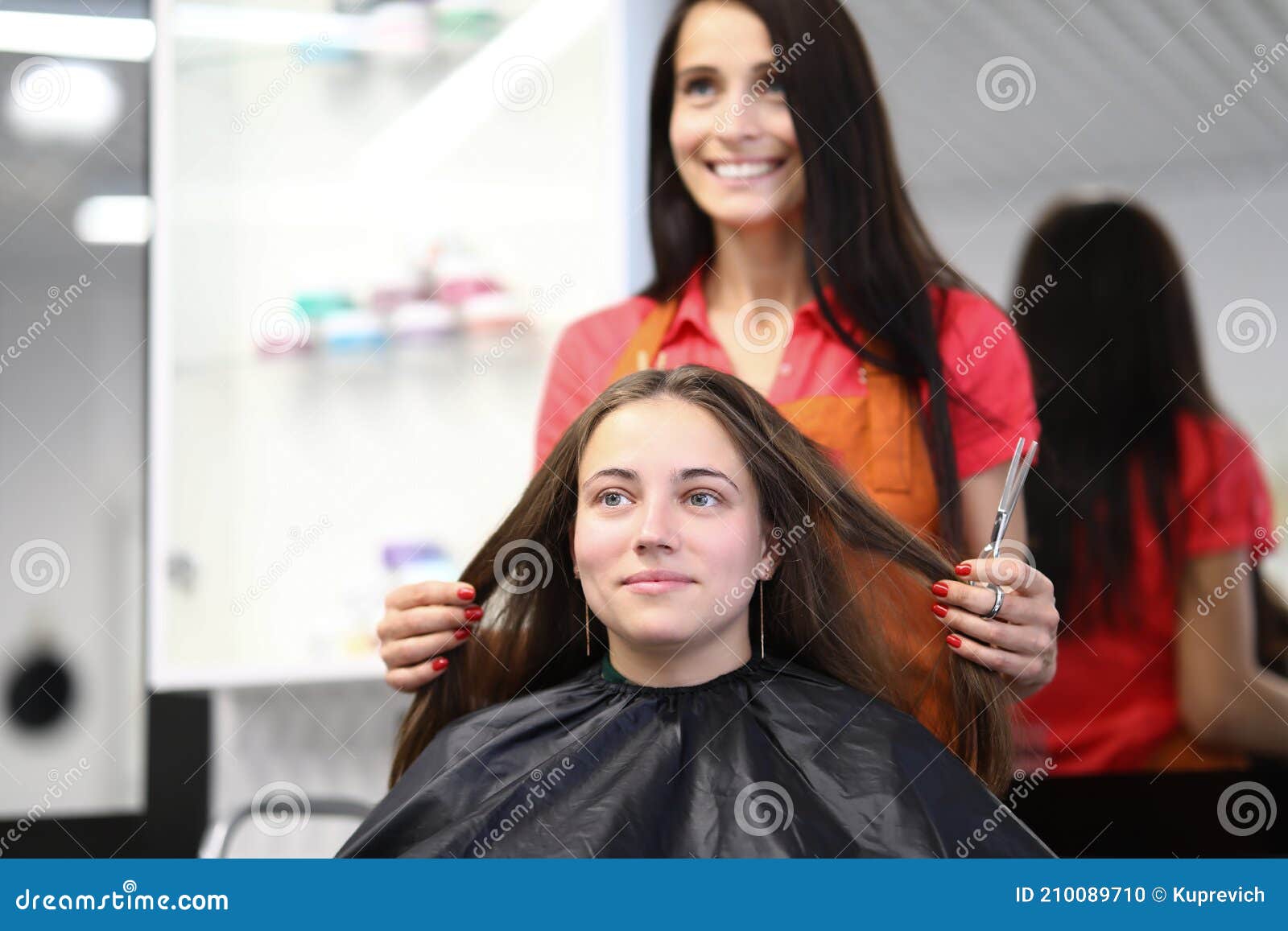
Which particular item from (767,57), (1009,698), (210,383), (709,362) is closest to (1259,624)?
(1009,698)

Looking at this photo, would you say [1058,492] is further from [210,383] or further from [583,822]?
[210,383]

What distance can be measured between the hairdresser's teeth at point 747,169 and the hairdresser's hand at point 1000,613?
2.63 feet

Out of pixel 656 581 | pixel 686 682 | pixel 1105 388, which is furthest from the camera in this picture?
pixel 1105 388

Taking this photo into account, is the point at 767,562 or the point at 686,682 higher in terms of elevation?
the point at 767,562

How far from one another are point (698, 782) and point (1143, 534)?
1.56 m

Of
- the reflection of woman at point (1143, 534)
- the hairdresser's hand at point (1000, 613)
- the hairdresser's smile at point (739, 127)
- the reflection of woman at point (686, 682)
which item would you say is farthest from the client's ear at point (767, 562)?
the reflection of woman at point (1143, 534)

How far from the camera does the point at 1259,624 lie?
9.04 feet

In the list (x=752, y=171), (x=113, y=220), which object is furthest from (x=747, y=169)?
(x=113, y=220)

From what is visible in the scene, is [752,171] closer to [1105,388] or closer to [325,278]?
[1105,388]

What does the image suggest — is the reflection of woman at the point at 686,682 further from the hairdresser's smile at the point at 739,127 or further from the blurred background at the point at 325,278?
the blurred background at the point at 325,278

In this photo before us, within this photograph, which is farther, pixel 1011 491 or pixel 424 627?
pixel 424 627

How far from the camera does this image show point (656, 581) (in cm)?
157

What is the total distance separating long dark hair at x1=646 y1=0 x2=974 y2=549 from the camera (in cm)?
199
